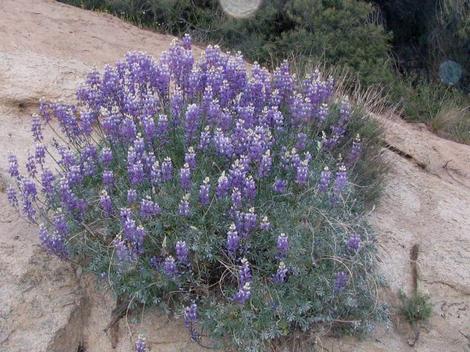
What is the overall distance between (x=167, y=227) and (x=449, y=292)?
7.11 feet

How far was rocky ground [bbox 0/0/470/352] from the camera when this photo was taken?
427 cm

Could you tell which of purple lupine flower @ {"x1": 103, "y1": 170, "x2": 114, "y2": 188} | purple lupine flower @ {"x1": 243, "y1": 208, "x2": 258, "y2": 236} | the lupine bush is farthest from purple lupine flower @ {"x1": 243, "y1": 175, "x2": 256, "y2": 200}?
purple lupine flower @ {"x1": 103, "y1": 170, "x2": 114, "y2": 188}

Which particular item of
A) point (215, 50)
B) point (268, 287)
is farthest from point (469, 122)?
point (268, 287)

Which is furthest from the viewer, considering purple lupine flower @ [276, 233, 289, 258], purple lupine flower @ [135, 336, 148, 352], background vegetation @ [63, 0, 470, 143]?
background vegetation @ [63, 0, 470, 143]

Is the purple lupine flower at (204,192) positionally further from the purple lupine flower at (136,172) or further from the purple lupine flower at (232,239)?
the purple lupine flower at (136,172)

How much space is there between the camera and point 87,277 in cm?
446

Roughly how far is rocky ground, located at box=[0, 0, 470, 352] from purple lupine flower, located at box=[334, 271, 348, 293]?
36 cm

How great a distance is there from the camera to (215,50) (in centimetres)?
502

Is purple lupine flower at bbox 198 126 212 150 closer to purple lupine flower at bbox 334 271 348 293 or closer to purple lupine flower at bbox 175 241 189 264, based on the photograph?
purple lupine flower at bbox 175 241 189 264

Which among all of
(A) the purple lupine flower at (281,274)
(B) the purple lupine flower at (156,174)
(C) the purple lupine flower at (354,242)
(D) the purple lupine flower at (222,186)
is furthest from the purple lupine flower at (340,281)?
(B) the purple lupine flower at (156,174)

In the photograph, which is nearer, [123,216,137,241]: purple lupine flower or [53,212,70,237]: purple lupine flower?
[123,216,137,241]: purple lupine flower

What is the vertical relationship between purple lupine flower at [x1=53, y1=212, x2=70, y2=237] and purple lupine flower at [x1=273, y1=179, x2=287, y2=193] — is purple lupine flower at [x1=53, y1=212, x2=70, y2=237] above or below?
below

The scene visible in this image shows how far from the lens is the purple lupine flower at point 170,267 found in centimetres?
391

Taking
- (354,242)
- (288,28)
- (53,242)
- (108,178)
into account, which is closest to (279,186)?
(354,242)
